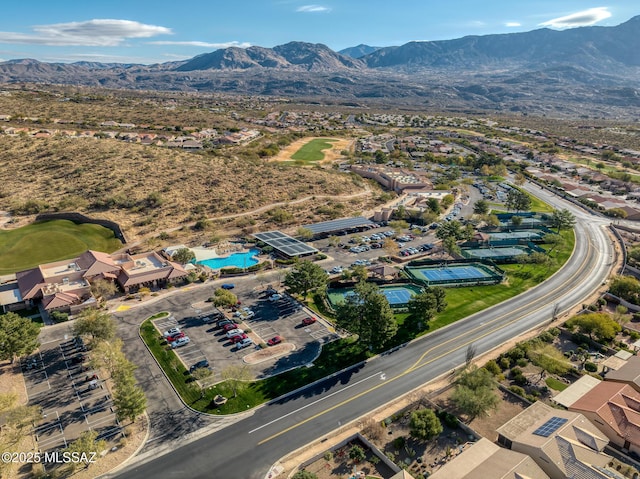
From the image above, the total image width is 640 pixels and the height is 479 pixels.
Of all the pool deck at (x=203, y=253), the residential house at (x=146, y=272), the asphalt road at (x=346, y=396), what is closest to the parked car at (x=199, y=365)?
the asphalt road at (x=346, y=396)

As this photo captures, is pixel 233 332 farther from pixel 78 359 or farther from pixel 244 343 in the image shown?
pixel 78 359

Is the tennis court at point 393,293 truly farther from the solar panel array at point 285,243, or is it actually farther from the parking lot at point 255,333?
the solar panel array at point 285,243

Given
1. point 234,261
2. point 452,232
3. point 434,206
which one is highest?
point 434,206

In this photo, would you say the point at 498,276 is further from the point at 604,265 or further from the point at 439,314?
the point at 604,265

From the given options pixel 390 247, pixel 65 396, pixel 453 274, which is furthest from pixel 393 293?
pixel 65 396

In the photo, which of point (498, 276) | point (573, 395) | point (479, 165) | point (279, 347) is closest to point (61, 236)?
point (279, 347)

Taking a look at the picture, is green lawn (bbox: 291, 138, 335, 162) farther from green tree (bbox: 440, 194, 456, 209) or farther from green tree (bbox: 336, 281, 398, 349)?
green tree (bbox: 336, 281, 398, 349)
